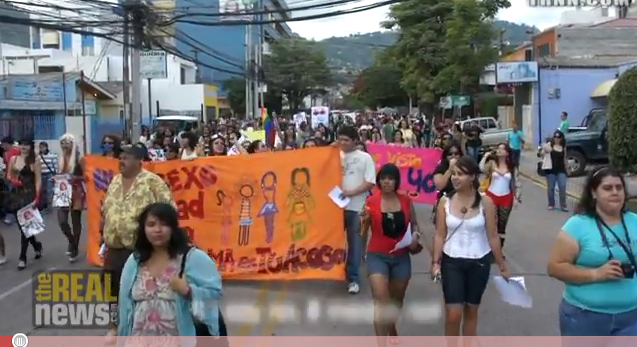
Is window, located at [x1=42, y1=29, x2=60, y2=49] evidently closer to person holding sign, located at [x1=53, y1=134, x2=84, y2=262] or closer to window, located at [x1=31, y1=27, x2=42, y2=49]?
window, located at [x1=31, y1=27, x2=42, y2=49]

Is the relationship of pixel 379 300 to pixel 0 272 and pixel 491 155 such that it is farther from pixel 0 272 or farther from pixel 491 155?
pixel 0 272

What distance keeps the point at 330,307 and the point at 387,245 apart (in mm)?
1978

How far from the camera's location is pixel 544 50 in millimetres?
47906

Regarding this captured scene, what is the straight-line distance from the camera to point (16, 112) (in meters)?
28.2

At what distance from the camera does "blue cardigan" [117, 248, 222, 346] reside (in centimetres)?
413

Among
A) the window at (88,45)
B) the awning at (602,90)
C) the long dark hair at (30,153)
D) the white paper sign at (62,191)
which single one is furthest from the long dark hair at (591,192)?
the window at (88,45)

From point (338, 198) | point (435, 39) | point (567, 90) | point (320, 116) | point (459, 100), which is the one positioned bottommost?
point (338, 198)

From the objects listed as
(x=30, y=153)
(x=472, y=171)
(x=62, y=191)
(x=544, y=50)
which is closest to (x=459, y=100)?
(x=544, y=50)

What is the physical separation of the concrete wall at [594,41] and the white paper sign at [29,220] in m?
38.8

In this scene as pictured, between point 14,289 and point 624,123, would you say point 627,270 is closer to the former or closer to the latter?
point 14,289

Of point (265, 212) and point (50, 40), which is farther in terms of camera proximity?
point (50, 40)

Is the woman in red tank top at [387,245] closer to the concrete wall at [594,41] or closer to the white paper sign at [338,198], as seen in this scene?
the white paper sign at [338,198]

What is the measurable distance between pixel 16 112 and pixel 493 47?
27263 millimetres

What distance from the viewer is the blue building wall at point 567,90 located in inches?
A: 1387
